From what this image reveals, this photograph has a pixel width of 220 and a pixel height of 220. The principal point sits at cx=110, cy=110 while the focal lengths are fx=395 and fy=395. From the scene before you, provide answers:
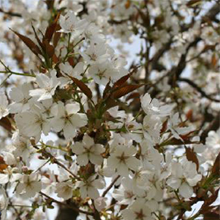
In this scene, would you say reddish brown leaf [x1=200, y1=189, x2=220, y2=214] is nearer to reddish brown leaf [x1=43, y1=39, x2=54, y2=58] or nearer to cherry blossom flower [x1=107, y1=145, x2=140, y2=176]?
cherry blossom flower [x1=107, y1=145, x2=140, y2=176]

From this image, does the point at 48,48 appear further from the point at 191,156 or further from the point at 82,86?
the point at 191,156

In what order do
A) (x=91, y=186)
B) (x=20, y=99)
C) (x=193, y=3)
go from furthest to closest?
(x=193, y=3)
(x=91, y=186)
(x=20, y=99)

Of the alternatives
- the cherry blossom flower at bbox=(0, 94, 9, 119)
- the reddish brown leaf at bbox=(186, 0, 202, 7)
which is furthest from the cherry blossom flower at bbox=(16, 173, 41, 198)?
the reddish brown leaf at bbox=(186, 0, 202, 7)

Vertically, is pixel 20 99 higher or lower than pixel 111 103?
higher

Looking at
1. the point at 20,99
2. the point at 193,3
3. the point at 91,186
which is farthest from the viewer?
the point at 193,3

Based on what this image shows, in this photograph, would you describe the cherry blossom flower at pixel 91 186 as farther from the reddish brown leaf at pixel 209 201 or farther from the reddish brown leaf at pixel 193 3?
the reddish brown leaf at pixel 193 3

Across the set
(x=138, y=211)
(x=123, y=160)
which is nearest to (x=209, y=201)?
(x=138, y=211)

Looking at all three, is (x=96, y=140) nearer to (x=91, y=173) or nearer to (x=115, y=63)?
(x=91, y=173)

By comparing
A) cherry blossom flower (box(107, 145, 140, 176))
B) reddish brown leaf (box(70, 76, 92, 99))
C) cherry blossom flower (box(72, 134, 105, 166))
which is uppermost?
reddish brown leaf (box(70, 76, 92, 99))

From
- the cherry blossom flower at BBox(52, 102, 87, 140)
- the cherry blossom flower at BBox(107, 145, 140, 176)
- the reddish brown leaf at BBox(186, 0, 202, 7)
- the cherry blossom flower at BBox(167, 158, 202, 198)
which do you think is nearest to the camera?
the cherry blossom flower at BBox(52, 102, 87, 140)

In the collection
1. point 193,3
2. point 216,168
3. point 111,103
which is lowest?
point 216,168

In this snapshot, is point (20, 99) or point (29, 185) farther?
point (29, 185)

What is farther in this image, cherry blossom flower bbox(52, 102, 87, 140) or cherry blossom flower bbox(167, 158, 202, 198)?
cherry blossom flower bbox(167, 158, 202, 198)

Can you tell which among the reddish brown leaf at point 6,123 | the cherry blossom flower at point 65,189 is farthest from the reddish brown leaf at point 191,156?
the reddish brown leaf at point 6,123
